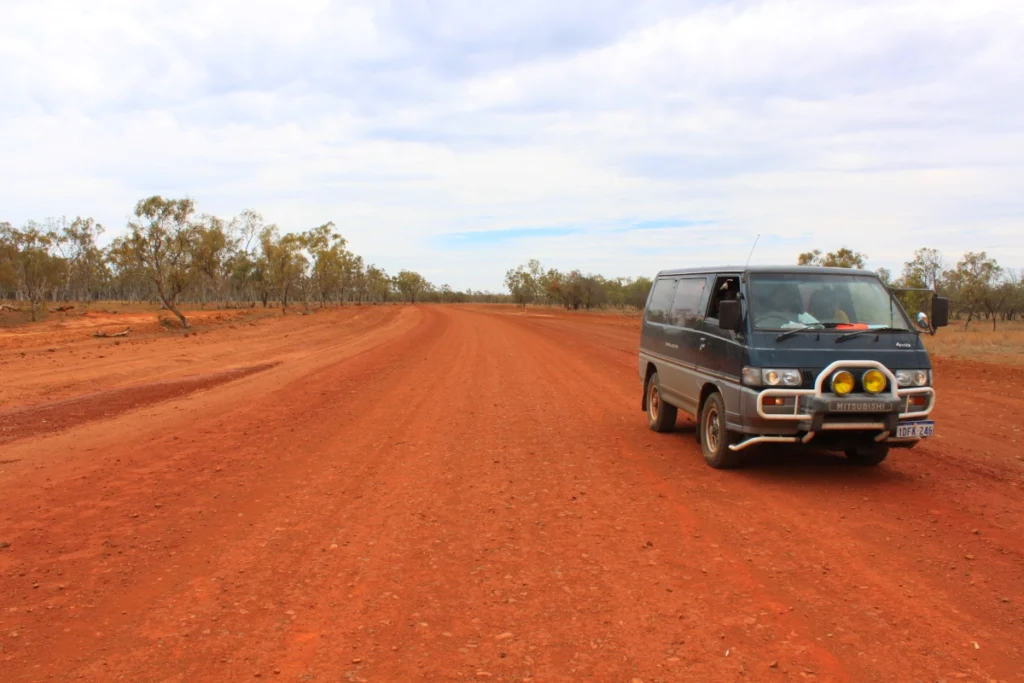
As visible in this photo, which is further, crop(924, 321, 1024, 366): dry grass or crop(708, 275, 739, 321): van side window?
crop(924, 321, 1024, 366): dry grass

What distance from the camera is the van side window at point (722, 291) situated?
7833 millimetres

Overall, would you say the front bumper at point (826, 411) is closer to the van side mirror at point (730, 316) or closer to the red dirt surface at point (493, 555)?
the red dirt surface at point (493, 555)

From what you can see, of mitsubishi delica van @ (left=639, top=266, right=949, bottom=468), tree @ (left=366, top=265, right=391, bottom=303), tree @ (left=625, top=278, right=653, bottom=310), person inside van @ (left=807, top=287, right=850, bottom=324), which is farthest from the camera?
tree @ (left=366, top=265, right=391, bottom=303)

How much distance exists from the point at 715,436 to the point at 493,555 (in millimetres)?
3562

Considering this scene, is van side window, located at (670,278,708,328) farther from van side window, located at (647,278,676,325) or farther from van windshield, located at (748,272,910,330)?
van windshield, located at (748,272,910,330)

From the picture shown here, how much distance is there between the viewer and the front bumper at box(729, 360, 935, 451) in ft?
21.5

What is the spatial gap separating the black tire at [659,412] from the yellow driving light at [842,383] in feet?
9.83

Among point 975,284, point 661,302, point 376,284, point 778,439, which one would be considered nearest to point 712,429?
point 778,439

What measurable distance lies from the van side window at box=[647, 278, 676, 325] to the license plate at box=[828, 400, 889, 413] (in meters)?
3.19

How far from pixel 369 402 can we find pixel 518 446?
4381 millimetres

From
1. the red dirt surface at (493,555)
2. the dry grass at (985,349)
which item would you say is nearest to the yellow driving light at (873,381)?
the red dirt surface at (493,555)

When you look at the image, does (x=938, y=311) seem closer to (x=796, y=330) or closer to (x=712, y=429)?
(x=796, y=330)

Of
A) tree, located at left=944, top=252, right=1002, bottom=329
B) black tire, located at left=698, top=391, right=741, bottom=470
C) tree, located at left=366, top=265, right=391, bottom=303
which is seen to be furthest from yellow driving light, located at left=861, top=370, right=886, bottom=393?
tree, located at left=366, top=265, right=391, bottom=303

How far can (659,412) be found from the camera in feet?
32.0
